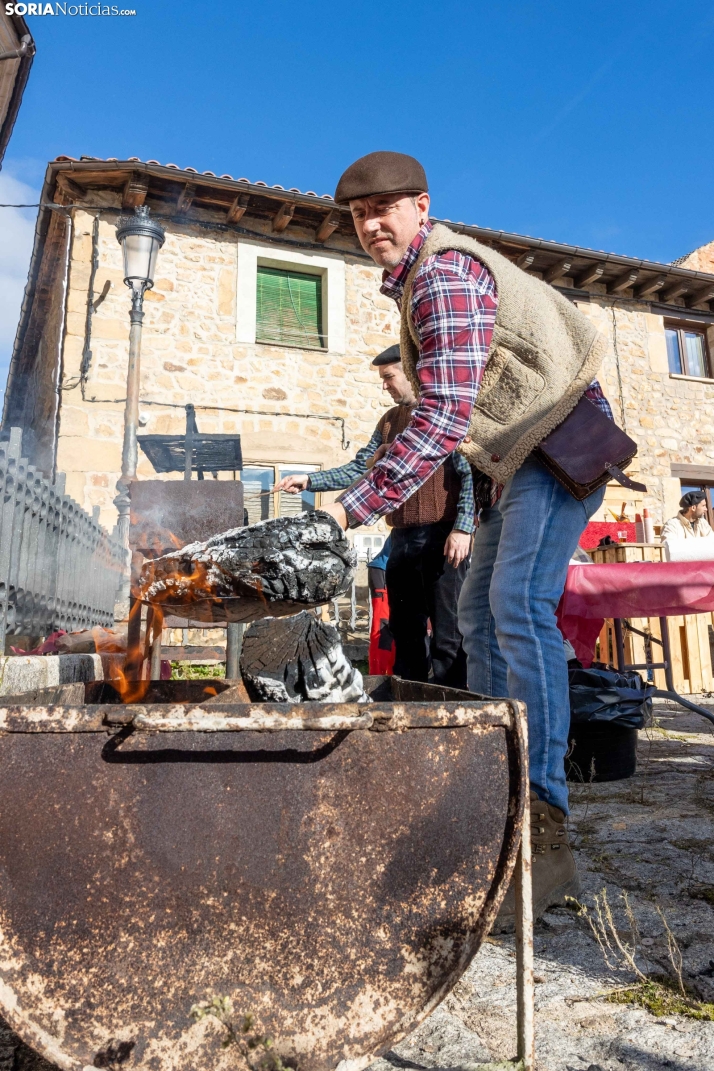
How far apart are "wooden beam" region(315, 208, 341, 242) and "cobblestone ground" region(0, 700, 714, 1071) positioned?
922 cm

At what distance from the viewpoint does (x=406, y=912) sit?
1146 millimetres

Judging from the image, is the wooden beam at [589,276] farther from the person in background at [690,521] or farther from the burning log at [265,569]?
the burning log at [265,569]

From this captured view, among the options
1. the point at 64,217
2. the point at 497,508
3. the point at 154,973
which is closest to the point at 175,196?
the point at 64,217

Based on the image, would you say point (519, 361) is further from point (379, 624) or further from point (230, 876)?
point (379, 624)

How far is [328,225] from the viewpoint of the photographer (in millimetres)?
10164

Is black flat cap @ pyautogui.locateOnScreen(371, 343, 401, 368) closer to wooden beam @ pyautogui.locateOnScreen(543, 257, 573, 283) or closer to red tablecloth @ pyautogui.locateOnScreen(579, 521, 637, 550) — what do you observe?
red tablecloth @ pyautogui.locateOnScreen(579, 521, 637, 550)

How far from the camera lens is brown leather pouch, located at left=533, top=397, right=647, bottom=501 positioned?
80.9 inches

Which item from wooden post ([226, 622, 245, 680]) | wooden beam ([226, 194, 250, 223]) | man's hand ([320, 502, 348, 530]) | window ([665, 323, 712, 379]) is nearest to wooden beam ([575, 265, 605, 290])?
window ([665, 323, 712, 379])

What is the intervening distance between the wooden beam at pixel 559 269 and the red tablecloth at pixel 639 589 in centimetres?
886

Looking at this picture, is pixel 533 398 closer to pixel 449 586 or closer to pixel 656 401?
pixel 449 586

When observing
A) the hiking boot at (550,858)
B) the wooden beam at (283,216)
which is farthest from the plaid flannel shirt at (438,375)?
the wooden beam at (283,216)

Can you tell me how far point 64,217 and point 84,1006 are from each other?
1060 centimetres

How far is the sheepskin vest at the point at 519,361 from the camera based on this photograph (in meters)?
1.98

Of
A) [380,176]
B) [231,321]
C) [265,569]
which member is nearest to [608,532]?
[231,321]
